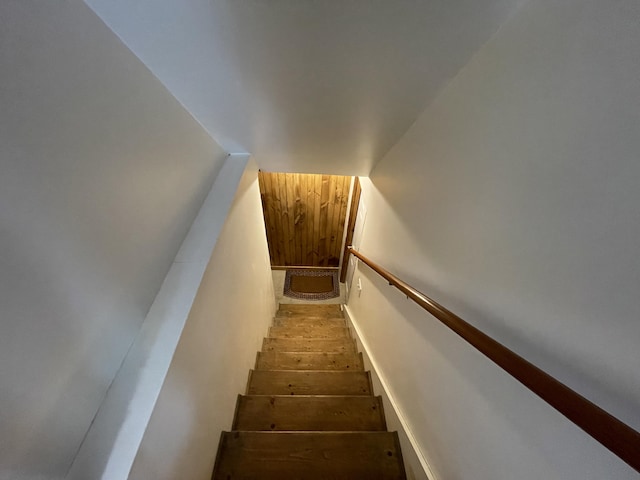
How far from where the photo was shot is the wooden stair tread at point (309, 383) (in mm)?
1631

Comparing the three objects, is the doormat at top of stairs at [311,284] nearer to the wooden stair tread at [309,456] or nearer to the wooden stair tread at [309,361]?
the wooden stair tread at [309,361]

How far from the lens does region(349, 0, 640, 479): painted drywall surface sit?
38 centimetres

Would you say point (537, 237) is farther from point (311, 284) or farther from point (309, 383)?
point (311, 284)

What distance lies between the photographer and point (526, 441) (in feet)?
1.77

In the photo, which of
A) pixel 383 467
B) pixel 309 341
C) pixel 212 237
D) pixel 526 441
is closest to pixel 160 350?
pixel 212 237

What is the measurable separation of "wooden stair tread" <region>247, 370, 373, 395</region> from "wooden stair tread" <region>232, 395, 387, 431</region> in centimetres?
18

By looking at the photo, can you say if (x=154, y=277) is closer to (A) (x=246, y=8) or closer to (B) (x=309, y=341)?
(A) (x=246, y=8)

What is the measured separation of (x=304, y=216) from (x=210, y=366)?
2.92 m

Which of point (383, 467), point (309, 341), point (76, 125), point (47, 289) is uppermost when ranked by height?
point (76, 125)

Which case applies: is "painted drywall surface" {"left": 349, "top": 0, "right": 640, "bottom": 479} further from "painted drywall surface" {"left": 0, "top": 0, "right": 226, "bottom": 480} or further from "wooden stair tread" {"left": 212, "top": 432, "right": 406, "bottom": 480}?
"painted drywall surface" {"left": 0, "top": 0, "right": 226, "bottom": 480}

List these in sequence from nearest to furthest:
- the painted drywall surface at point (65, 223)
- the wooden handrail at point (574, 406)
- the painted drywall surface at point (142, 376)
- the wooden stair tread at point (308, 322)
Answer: the wooden handrail at point (574, 406) < the painted drywall surface at point (65, 223) < the painted drywall surface at point (142, 376) < the wooden stair tread at point (308, 322)

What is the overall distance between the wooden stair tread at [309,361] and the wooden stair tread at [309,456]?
2.47ft

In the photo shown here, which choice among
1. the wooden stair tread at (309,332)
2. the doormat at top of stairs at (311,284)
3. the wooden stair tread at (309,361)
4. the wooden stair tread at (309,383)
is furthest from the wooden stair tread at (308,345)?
the doormat at top of stairs at (311,284)

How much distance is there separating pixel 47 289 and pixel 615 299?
3.72ft
